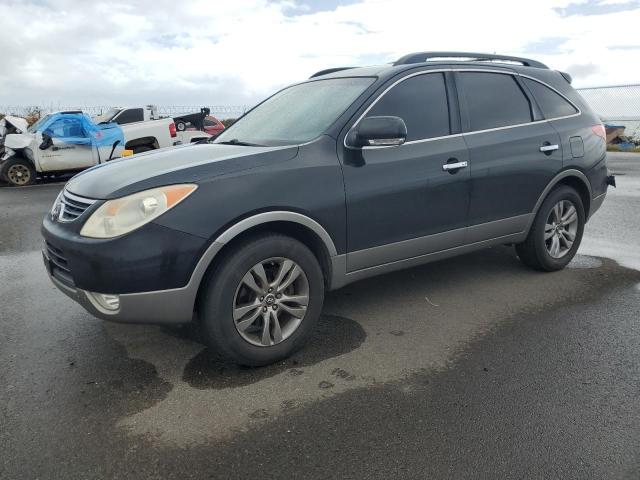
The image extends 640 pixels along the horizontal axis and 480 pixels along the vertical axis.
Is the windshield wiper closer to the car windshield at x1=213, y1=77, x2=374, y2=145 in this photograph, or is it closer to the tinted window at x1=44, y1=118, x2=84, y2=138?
the car windshield at x1=213, y1=77, x2=374, y2=145

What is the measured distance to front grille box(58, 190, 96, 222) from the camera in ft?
10.2

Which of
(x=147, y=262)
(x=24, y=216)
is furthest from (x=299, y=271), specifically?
(x=24, y=216)

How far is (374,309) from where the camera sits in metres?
4.26

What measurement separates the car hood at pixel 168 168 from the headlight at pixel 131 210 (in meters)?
0.05

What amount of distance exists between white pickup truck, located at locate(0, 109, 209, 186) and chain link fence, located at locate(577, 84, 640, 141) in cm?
1700

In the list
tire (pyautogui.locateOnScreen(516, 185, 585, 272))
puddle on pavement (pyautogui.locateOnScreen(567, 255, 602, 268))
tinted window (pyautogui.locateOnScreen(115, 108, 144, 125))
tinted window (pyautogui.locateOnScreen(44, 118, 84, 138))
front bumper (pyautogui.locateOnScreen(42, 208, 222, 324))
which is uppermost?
tinted window (pyautogui.locateOnScreen(115, 108, 144, 125))

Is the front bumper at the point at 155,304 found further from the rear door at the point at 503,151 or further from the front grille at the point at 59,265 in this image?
the rear door at the point at 503,151

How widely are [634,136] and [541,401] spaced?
69.5 ft

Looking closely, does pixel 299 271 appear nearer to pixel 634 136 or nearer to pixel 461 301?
pixel 461 301

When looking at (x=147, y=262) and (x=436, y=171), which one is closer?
(x=147, y=262)

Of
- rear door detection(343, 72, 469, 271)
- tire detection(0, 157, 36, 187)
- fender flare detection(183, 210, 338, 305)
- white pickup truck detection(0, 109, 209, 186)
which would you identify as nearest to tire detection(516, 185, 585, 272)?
rear door detection(343, 72, 469, 271)

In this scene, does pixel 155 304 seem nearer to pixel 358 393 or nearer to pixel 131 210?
pixel 131 210

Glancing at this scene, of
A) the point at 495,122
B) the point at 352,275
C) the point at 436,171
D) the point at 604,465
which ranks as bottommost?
the point at 604,465

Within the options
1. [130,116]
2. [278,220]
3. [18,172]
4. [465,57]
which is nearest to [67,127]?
[18,172]
